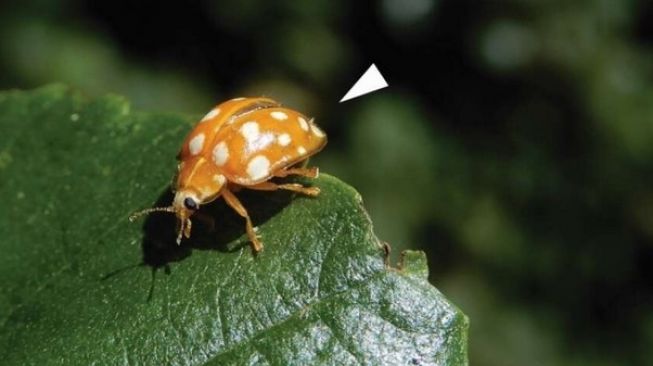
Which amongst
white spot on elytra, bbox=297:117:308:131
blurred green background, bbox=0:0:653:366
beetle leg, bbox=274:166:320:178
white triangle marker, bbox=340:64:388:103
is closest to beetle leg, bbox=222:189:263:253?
beetle leg, bbox=274:166:320:178

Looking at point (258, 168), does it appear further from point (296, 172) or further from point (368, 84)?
point (368, 84)

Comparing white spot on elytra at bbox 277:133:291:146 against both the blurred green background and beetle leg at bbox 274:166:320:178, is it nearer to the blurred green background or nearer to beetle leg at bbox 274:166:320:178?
beetle leg at bbox 274:166:320:178

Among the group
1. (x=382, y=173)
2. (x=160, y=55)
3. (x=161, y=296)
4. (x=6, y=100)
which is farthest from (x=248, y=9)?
(x=161, y=296)

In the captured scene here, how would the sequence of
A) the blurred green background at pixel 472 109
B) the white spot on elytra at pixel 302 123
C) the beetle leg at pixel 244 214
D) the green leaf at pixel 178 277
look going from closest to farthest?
the green leaf at pixel 178 277 < the beetle leg at pixel 244 214 < the white spot on elytra at pixel 302 123 < the blurred green background at pixel 472 109

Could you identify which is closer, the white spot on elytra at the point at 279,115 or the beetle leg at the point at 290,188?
the beetle leg at the point at 290,188

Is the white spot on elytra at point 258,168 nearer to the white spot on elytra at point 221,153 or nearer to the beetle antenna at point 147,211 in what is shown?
the white spot on elytra at point 221,153

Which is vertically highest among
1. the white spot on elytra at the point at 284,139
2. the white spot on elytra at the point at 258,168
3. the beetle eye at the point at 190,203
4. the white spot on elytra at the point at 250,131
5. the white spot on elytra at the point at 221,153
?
the white spot on elytra at the point at 284,139

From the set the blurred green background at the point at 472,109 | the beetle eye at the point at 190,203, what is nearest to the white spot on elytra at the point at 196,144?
the beetle eye at the point at 190,203
